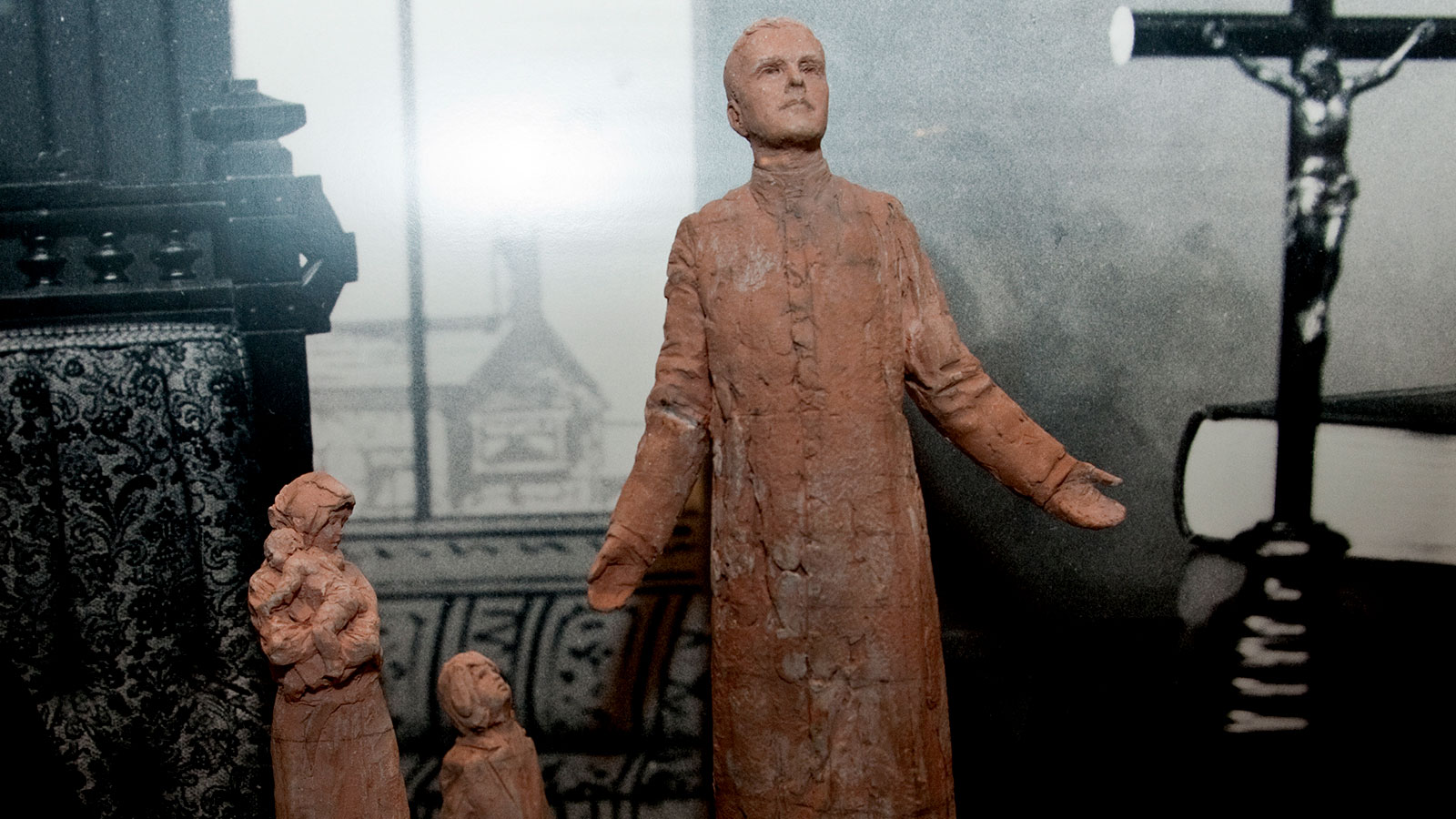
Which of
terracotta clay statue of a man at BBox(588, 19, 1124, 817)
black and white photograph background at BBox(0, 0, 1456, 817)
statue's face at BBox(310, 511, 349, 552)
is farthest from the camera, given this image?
black and white photograph background at BBox(0, 0, 1456, 817)

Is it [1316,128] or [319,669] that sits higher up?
[1316,128]

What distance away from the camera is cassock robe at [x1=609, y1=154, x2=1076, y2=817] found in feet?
8.68

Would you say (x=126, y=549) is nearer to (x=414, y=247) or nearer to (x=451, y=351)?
(x=451, y=351)

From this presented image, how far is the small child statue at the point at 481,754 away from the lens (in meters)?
2.68

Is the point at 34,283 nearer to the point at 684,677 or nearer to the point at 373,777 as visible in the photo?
the point at 373,777

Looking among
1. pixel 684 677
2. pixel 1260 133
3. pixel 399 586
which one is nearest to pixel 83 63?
pixel 399 586

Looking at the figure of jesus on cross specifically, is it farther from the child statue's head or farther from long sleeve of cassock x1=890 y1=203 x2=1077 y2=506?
the child statue's head

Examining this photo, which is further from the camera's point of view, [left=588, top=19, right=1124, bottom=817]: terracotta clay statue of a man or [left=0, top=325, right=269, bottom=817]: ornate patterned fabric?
[left=0, top=325, right=269, bottom=817]: ornate patterned fabric

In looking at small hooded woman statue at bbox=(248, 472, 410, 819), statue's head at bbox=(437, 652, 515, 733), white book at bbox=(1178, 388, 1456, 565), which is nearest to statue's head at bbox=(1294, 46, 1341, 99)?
white book at bbox=(1178, 388, 1456, 565)

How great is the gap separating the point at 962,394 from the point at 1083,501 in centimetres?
37

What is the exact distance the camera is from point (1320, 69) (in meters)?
3.77

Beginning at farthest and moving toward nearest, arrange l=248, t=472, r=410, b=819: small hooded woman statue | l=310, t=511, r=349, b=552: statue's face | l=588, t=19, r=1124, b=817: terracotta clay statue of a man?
1. l=310, t=511, r=349, b=552: statue's face
2. l=248, t=472, r=410, b=819: small hooded woman statue
3. l=588, t=19, r=1124, b=817: terracotta clay statue of a man

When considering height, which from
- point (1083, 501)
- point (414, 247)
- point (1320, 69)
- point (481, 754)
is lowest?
point (481, 754)

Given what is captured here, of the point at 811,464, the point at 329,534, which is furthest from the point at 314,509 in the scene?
the point at 811,464
